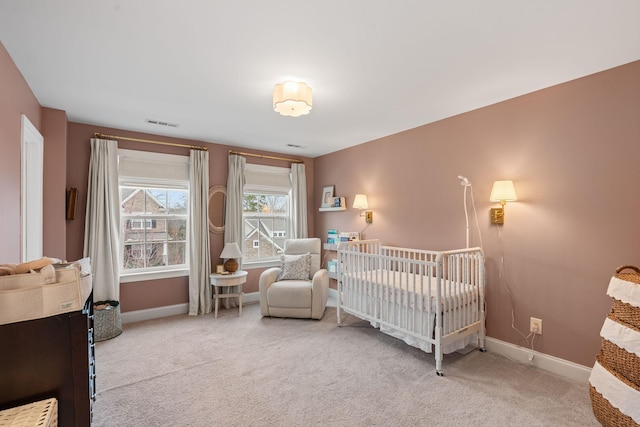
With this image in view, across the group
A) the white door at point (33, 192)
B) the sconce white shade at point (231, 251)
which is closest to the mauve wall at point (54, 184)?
the white door at point (33, 192)

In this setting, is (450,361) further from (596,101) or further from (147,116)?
(147,116)

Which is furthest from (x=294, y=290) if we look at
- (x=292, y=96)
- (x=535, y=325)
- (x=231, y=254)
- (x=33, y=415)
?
(x=33, y=415)

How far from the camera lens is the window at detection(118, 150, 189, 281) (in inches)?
149

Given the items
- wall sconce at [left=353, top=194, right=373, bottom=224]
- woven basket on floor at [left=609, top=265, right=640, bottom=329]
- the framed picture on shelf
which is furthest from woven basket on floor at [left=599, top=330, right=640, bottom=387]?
the framed picture on shelf

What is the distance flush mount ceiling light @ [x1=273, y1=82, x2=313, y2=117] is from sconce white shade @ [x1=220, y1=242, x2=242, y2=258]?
222cm

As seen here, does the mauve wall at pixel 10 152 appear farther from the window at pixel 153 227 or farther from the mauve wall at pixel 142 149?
the window at pixel 153 227

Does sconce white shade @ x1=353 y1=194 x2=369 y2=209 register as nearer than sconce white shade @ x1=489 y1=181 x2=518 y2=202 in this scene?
No

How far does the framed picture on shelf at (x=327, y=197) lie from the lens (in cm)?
486

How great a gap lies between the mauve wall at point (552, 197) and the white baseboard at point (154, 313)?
10.5 ft

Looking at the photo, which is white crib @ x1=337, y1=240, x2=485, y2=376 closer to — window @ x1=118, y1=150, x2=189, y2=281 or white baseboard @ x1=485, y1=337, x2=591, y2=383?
white baseboard @ x1=485, y1=337, x2=591, y2=383

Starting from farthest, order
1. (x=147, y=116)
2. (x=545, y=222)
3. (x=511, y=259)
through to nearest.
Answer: (x=147, y=116), (x=511, y=259), (x=545, y=222)

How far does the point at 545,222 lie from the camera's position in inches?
101

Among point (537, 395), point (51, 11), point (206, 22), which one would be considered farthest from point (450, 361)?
point (51, 11)

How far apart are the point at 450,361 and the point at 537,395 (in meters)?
0.65
